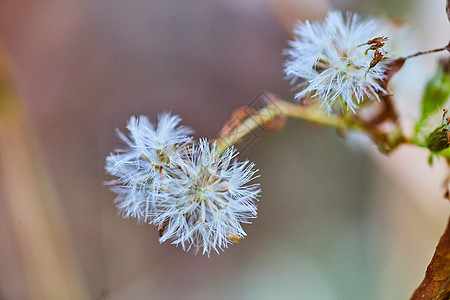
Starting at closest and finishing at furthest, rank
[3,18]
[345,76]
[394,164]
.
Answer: [345,76], [3,18], [394,164]

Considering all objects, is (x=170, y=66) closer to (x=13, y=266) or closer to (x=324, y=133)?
(x=324, y=133)

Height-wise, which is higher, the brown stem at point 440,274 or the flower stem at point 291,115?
the flower stem at point 291,115

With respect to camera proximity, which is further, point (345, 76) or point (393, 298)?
point (393, 298)

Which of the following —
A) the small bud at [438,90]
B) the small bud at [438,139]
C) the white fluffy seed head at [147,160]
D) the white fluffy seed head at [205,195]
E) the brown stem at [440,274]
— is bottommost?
the brown stem at [440,274]

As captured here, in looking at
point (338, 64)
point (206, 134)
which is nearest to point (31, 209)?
point (206, 134)

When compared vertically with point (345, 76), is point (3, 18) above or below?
above

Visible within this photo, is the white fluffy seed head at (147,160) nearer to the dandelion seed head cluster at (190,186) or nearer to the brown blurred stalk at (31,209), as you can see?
the dandelion seed head cluster at (190,186)

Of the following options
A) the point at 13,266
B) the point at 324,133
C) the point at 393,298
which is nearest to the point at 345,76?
the point at 324,133

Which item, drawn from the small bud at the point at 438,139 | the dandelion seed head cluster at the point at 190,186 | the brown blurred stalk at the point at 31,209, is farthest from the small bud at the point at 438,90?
the brown blurred stalk at the point at 31,209
